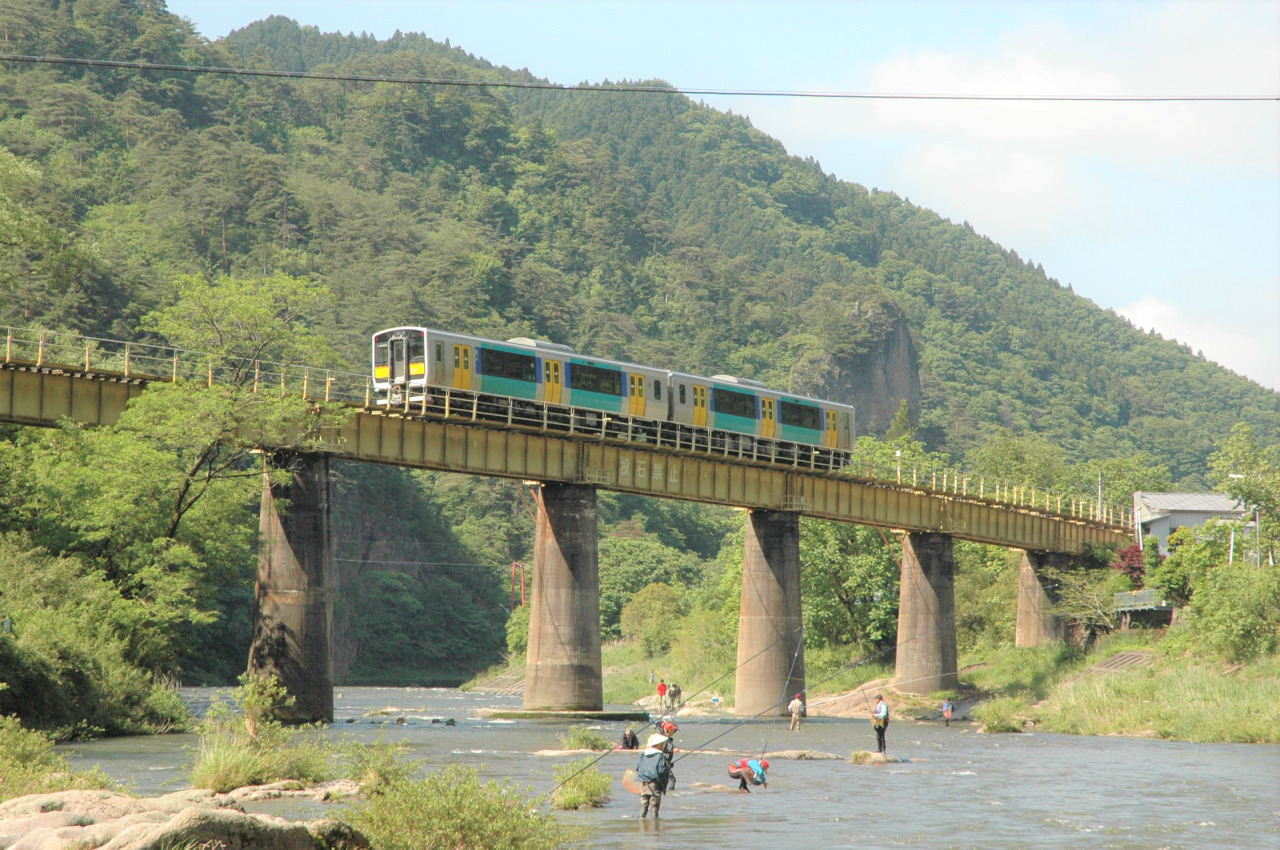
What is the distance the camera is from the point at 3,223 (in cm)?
4609

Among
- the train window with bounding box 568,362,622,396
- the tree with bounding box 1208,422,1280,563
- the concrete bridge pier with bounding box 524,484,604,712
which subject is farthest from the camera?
the tree with bounding box 1208,422,1280,563

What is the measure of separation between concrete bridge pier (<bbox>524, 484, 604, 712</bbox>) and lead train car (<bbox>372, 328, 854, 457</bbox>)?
4166mm

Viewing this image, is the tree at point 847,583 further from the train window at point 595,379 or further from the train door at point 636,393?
the train window at point 595,379

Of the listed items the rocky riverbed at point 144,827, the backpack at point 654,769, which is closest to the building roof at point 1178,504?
the backpack at point 654,769

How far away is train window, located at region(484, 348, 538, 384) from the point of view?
172ft

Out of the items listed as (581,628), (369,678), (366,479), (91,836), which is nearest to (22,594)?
(581,628)

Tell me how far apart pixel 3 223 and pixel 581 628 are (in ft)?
83.8

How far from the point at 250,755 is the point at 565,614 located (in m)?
30.9

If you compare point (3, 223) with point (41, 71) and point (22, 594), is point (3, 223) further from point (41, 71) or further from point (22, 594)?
point (41, 71)

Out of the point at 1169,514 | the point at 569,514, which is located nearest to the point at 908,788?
the point at 569,514

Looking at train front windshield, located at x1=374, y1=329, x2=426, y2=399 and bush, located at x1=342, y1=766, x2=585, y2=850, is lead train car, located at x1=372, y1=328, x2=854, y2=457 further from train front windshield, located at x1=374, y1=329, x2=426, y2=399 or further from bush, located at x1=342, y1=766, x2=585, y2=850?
bush, located at x1=342, y1=766, x2=585, y2=850

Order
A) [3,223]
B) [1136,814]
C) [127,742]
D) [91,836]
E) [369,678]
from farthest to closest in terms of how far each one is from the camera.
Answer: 1. [369,678]
2. [3,223]
3. [127,742]
4. [1136,814]
5. [91,836]

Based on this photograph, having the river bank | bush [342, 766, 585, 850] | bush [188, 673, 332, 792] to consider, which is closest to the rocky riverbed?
bush [342, 766, 585, 850]

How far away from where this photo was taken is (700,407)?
60.7 metres
